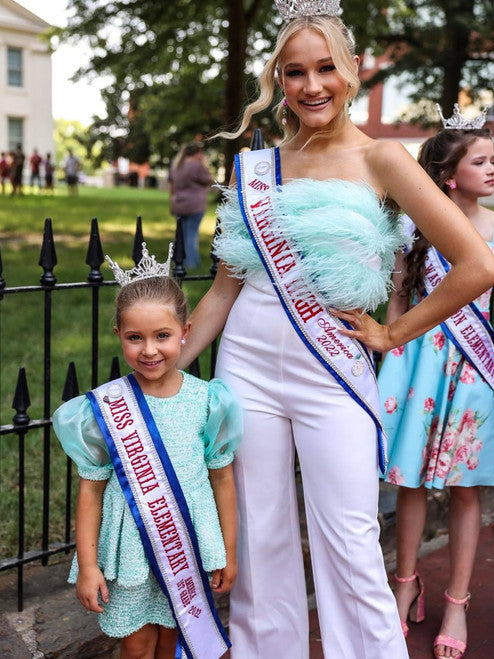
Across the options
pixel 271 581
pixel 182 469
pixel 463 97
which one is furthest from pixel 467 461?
pixel 463 97

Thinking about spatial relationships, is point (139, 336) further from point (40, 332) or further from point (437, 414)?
point (40, 332)

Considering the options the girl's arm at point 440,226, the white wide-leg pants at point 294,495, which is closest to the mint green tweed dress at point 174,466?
the white wide-leg pants at point 294,495

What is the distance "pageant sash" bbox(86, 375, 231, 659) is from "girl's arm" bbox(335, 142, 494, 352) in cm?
80

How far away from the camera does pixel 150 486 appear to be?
196cm

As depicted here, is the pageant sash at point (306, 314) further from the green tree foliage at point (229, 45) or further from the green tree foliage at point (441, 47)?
the green tree foliage at point (441, 47)

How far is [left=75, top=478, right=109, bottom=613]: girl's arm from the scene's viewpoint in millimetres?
1937

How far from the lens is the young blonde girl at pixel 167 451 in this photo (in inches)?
76.5

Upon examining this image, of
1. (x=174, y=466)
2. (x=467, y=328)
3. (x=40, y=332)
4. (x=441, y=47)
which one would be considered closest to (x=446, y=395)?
(x=467, y=328)

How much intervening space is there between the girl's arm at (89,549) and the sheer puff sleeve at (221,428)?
0.31 m

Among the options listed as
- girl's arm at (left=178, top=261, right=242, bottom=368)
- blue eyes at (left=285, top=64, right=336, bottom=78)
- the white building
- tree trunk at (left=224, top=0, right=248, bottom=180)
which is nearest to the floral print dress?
girl's arm at (left=178, top=261, right=242, bottom=368)

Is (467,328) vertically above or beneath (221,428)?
above

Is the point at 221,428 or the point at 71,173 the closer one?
the point at 221,428

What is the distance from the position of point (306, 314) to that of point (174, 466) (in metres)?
0.53

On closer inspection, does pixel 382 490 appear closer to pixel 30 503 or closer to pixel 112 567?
pixel 30 503
